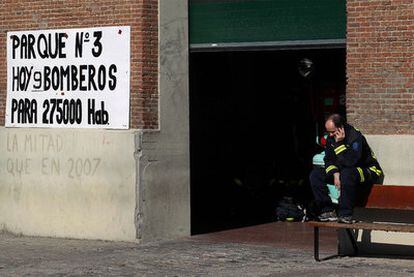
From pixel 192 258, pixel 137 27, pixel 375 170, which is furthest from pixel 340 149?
pixel 137 27

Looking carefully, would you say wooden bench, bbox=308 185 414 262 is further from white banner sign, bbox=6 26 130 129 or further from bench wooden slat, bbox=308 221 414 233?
white banner sign, bbox=6 26 130 129

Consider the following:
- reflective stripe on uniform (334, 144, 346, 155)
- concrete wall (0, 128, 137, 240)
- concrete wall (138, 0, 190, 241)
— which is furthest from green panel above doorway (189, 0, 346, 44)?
concrete wall (0, 128, 137, 240)

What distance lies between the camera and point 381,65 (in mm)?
13734

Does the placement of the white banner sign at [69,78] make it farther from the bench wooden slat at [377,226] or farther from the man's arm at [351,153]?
the bench wooden slat at [377,226]

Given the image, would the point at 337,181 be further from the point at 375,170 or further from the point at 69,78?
the point at 69,78

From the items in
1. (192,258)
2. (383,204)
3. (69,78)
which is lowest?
(192,258)

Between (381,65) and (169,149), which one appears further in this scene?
(169,149)

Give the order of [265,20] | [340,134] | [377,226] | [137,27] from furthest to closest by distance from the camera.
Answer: [137,27] → [265,20] → [340,134] → [377,226]

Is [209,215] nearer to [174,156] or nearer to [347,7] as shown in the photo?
[174,156]

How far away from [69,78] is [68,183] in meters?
1.49

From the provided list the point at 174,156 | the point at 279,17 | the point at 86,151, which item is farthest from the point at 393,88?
the point at 86,151

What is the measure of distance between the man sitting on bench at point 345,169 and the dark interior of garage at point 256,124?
4.58m

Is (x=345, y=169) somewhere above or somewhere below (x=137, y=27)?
below

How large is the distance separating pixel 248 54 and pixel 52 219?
18.7ft
